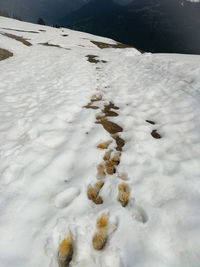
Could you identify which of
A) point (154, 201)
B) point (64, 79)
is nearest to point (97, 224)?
point (154, 201)

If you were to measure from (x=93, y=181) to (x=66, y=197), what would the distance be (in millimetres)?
574

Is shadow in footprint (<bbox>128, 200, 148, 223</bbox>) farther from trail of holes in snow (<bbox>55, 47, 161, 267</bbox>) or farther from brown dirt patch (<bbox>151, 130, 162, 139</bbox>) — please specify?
brown dirt patch (<bbox>151, 130, 162, 139</bbox>)

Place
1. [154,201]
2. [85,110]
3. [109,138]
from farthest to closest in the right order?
[85,110], [109,138], [154,201]

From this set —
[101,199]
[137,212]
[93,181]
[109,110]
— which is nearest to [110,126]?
[109,110]

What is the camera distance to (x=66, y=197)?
3012 mm

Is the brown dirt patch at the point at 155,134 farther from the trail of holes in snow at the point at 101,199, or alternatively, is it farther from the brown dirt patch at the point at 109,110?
the brown dirt patch at the point at 109,110

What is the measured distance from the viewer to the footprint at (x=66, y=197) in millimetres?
2887

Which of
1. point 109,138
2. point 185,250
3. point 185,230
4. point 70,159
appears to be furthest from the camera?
point 109,138

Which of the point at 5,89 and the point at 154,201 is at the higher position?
the point at 154,201

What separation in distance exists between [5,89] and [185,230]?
26.8 feet

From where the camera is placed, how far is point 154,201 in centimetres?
287

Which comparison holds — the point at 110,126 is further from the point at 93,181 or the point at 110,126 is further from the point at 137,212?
the point at 137,212

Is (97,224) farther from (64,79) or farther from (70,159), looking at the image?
(64,79)

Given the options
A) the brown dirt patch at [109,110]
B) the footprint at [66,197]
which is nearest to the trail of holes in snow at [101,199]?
the footprint at [66,197]
